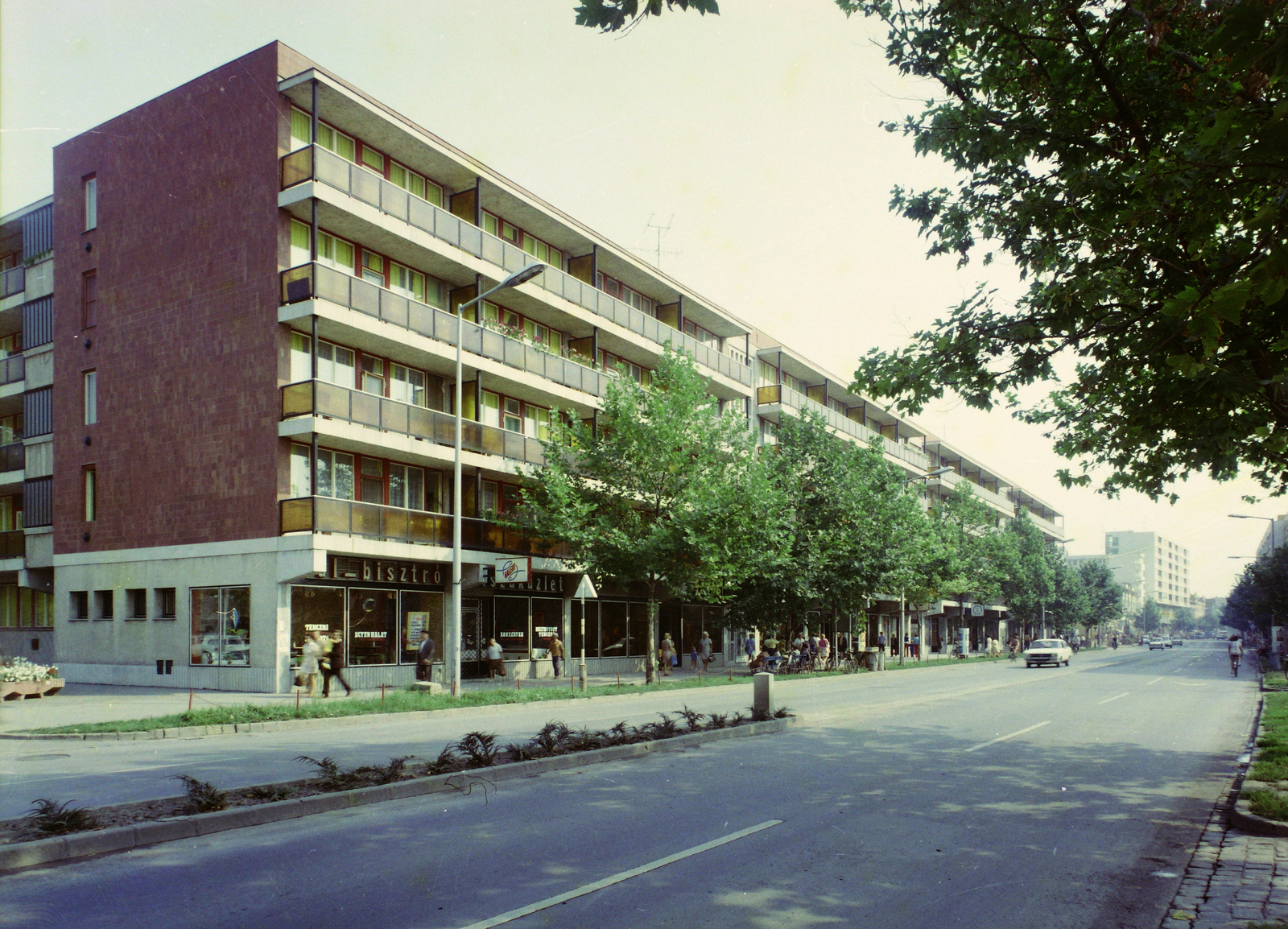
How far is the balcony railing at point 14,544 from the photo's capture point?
3111 centimetres

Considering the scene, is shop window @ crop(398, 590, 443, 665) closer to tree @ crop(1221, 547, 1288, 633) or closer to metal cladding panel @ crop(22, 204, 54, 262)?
metal cladding panel @ crop(22, 204, 54, 262)

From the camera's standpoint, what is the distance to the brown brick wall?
25.0 meters

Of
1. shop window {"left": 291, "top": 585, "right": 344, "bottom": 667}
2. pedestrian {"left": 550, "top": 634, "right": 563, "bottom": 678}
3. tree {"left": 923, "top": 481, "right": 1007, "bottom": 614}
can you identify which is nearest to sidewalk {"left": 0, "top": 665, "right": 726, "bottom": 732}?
shop window {"left": 291, "top": 585, "right": 344, "bottom": 667}

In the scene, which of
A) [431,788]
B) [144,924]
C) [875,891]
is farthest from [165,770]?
[875,891]

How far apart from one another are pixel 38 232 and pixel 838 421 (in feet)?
134

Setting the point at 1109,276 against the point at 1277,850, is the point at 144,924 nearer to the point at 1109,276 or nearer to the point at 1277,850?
the point at 1277,850

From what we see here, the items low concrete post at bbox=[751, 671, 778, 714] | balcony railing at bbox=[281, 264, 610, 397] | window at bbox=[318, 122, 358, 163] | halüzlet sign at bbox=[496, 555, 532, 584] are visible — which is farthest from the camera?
halüzlet sign at bbox=[496, 555, 532, 584]

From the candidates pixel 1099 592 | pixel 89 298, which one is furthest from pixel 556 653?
pixel 1099 592

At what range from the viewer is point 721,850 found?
7082 mm

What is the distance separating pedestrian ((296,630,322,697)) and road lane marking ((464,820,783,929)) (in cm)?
1617

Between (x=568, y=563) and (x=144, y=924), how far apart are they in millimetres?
Answer: 24767

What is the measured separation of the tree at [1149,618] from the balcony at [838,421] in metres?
131

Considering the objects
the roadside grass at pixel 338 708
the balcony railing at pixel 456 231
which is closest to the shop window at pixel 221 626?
the roadside grass at pixel 338 708

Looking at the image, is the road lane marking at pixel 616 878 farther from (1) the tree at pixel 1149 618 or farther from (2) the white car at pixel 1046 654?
(1) the tree at pixel 1149 618
